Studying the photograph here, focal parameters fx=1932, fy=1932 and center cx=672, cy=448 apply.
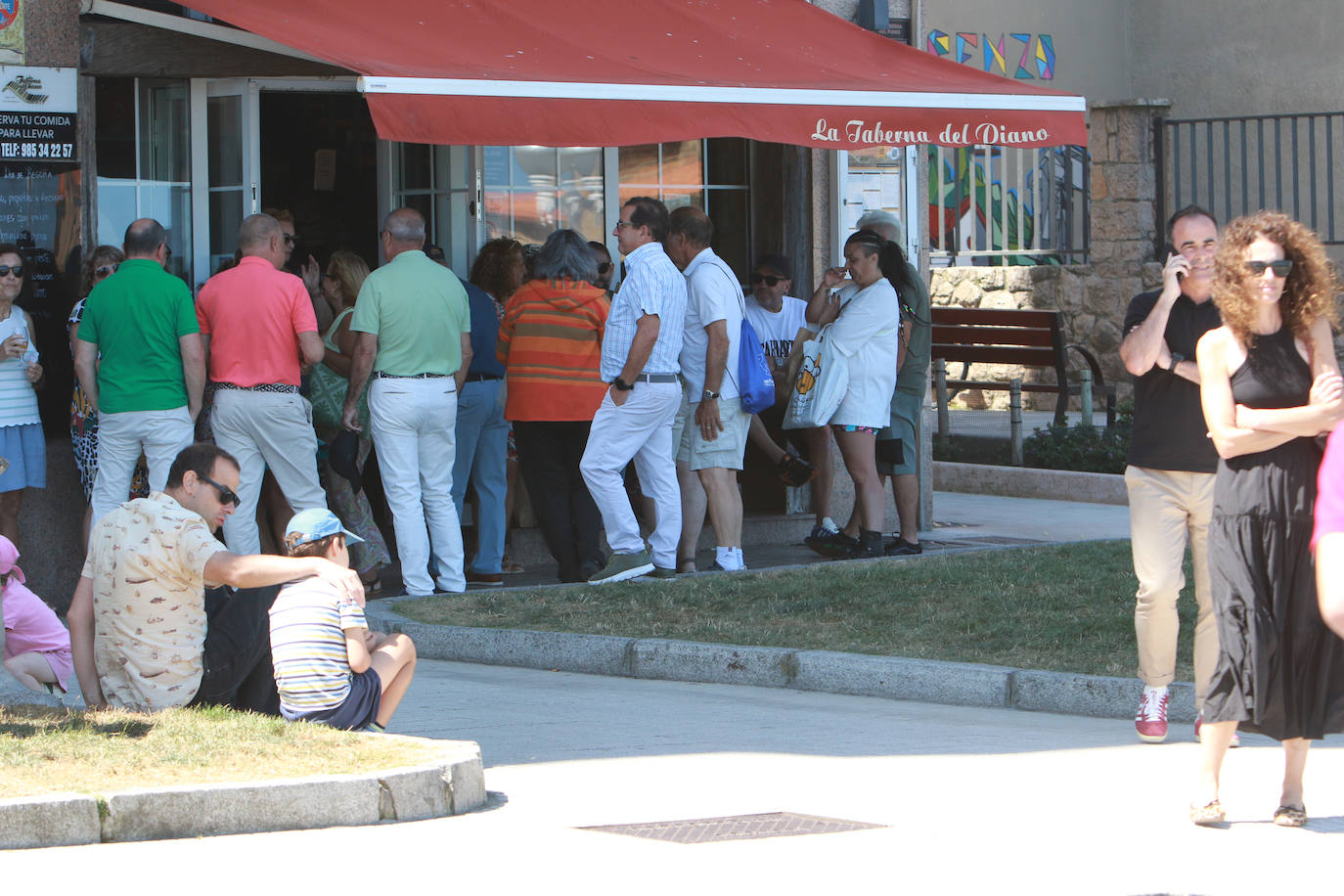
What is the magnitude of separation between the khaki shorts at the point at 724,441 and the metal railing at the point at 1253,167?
9014 mm

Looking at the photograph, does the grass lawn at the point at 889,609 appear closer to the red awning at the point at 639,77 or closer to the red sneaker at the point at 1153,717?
the red sneaker at the point at 1153,717

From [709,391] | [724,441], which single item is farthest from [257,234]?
[724,441]

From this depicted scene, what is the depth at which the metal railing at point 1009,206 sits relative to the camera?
19.1 meters

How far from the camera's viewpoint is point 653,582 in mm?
9695

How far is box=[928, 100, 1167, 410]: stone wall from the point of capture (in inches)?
709

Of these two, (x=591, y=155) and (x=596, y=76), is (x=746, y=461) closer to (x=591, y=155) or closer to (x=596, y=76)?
(x=591, y=155)

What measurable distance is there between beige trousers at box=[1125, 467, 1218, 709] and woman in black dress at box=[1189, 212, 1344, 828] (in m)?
1.09

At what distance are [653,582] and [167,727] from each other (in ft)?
13.2

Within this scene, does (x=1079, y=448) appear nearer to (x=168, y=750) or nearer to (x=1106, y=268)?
(x=1106, y=268)

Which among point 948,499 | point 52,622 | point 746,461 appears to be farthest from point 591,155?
point 52,622

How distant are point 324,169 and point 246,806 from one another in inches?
334

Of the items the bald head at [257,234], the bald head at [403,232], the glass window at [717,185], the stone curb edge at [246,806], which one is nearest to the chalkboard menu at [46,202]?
the bald head at [257,234]

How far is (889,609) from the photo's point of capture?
8969mm

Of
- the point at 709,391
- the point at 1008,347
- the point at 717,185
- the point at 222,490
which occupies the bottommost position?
the point at 222,490
